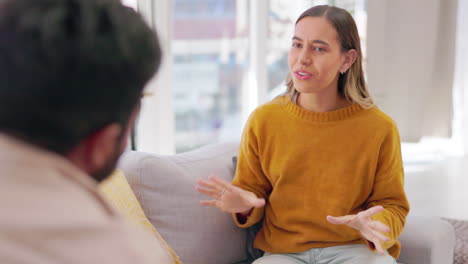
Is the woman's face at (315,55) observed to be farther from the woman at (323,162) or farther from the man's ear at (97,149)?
the man's ear at (97,149)

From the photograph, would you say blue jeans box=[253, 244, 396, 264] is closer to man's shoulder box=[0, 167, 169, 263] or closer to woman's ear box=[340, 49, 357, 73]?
woman's ear box=[340, 49, 357, 73]

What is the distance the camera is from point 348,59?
172 centimetres

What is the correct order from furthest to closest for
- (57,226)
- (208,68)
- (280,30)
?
(280,30)
(208,68)
(57,226)

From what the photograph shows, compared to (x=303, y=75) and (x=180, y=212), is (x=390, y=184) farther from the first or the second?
(x=180, y=212)

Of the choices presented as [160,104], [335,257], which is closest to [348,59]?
[335,257]

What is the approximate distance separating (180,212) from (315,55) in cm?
63

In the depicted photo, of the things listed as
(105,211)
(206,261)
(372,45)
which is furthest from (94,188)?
(372,45)

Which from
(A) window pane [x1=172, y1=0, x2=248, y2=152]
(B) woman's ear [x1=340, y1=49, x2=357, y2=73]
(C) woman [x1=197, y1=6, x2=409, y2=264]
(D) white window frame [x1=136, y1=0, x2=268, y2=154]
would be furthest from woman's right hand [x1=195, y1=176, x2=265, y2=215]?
(A) window pane [x1=172, y1=0, x2=248, y2=152]

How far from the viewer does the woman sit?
1.66 meters

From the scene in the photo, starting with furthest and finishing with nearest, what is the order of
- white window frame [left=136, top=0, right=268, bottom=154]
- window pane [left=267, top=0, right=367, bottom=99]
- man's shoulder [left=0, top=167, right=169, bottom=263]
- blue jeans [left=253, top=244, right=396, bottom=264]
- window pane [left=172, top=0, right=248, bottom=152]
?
window pane [left=267, top=0, right=367, bottom=99] → window pane [left=172, top=0, right=248, bottom=152] → white window frame [left=136, top=0, right=268, bottom=154] → blue jeans [left=253, top=244, right=396, bottom=264] → man's shoulder [left=0, top=167, right=169, bottom=263]

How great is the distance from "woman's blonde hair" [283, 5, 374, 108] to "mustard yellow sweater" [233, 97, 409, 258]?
0.13ft

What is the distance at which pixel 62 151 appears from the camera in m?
0.61

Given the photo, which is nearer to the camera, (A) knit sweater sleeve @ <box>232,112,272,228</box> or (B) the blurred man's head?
(B) the blurred man's head

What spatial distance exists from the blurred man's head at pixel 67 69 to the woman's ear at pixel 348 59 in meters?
1.17
